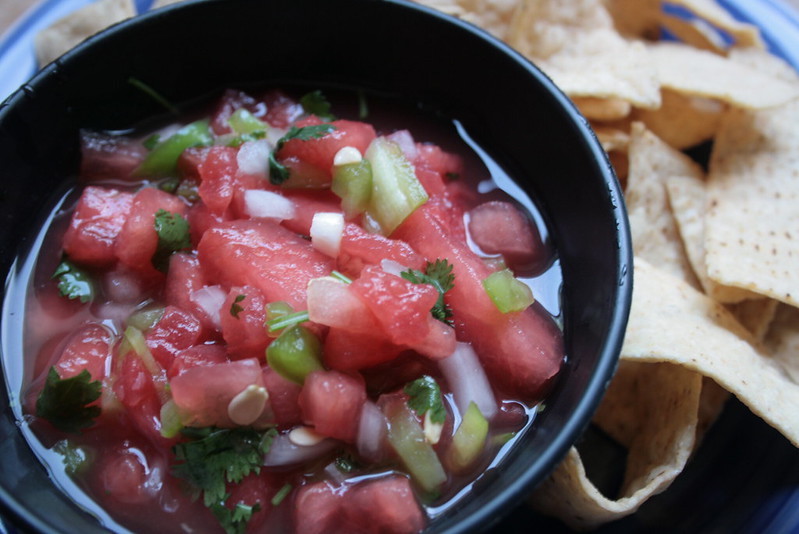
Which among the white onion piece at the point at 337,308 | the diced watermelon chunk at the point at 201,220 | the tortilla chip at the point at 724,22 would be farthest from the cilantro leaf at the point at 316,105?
the tortilla chip at the point at 724,22

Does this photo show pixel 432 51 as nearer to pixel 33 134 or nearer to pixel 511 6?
pixel 511 6

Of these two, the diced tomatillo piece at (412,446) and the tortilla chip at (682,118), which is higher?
the tortilla chip at (682,118)

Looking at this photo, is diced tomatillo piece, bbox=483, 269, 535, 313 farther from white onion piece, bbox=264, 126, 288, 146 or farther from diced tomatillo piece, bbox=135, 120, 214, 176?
diced tomatillo piece, bbox=135, 120, 214, 176

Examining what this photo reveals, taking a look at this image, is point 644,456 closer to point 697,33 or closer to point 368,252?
point 368,252

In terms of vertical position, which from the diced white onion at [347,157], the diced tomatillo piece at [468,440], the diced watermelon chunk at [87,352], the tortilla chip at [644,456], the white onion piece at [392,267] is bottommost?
the tortilla chip at [644,456]

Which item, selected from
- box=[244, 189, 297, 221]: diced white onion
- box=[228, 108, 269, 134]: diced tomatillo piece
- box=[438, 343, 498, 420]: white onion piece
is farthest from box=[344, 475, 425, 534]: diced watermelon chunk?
box=[228, 108, 269, 134]: diced tomatillo piece

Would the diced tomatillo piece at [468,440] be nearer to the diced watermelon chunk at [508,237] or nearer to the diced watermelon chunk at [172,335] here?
the diced watermelon chunk at [508,237]
